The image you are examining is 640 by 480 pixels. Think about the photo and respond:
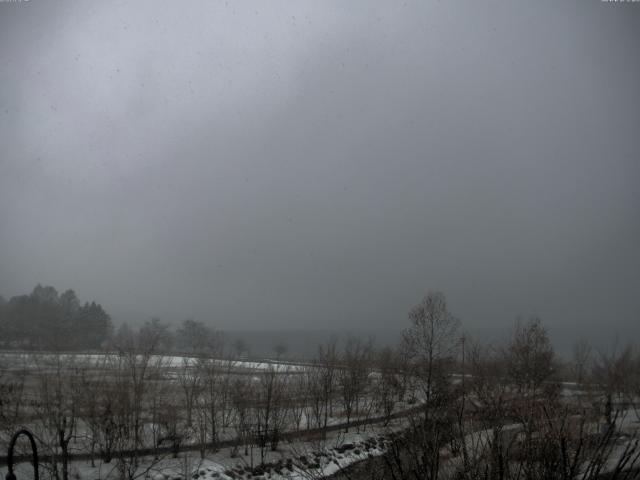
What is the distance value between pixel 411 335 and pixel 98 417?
26019 mm

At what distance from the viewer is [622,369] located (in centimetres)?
4538

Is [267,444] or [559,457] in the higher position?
[559,457]

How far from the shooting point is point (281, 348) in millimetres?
116625

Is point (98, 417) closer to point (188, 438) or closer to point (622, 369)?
point (188, 438)

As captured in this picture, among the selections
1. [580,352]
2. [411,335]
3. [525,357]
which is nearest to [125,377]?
[411,335]

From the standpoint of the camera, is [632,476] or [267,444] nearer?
[632,476]

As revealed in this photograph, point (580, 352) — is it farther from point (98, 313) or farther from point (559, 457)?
point (98, 313)

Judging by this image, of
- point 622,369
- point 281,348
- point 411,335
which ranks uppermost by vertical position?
point 411,335

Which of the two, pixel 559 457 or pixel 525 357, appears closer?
pixel 559 457

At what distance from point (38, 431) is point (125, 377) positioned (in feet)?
20.9

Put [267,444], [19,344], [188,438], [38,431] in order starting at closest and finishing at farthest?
[38,431]
[188,438]
[267,444]
[19,344]

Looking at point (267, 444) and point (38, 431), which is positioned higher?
point (38, 431)

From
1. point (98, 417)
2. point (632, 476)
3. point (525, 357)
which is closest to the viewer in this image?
point (632, 476)

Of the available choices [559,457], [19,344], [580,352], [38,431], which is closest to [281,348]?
[19,344]
